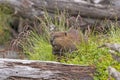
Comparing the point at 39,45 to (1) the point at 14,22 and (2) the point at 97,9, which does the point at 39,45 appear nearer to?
(2) the point at 97,9

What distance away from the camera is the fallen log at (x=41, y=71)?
3971 millimetres

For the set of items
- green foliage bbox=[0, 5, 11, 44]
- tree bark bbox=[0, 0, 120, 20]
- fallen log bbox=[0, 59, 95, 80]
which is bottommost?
green foliage bbox=[0, 5, 11, 44]

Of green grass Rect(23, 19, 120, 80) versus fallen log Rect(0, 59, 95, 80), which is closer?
fallen log Rect(0, 59, 95, 80)

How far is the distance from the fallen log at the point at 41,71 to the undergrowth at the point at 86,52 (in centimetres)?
14

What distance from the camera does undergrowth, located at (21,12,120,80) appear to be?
412 centimetres

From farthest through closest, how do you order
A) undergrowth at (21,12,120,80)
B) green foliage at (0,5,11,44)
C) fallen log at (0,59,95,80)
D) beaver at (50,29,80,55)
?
1. green foliage at (0,5,11,44)
2. beaver at (50,29,80,55)
3. undergrowth at (21,12,120,80)
4. fallen log at (0,59,95,80)

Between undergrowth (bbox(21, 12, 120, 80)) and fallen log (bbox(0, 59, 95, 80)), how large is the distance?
14 cm

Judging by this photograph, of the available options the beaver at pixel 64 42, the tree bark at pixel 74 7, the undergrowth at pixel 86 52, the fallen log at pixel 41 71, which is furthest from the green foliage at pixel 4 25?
the fallen log at pixel 41 71

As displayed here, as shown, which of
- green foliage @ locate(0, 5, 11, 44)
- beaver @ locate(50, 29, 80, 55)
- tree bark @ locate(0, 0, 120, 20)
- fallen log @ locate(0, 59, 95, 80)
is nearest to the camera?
fallen log @ locate(0, 59, 95, 80)

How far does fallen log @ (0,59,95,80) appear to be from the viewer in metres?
3.97

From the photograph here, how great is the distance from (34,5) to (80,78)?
3224 millimetres

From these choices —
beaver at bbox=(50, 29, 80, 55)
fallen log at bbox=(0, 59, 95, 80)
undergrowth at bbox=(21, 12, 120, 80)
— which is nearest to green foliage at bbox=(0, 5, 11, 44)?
undergrowth at bbox=(21, 12, 120, 80)

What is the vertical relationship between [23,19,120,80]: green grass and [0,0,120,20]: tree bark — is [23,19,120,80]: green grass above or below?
below

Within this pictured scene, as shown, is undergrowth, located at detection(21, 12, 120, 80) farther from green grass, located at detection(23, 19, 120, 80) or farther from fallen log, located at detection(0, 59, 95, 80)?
fallen log, located at detection(0, 59, 95, 80)
